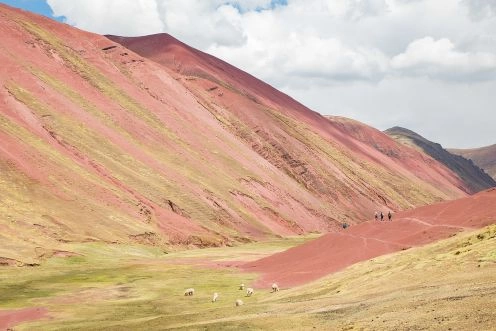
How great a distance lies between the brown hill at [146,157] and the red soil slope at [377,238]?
26.5m

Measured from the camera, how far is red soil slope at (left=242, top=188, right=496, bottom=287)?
176 ft

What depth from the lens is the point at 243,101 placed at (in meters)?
161

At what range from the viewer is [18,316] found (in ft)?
135

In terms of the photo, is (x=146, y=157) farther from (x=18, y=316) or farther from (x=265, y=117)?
(x=18, y=316)

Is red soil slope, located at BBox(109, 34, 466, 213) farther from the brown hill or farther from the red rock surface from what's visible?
the red rock surface

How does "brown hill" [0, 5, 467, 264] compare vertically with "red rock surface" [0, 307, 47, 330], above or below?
above

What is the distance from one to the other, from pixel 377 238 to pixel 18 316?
105ft

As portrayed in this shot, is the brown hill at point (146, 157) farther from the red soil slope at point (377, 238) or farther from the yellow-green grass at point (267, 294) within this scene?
the red soil slope at point (377, 238)

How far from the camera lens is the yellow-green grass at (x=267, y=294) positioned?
26.1m

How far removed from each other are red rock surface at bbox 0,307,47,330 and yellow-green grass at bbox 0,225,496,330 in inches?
37.2

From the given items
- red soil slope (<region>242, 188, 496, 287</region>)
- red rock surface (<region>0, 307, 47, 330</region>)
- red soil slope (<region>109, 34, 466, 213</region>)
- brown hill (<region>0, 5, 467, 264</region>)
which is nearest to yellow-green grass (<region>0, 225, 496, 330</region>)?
red rock surface (<region>0, 307, 47, 330</region>)

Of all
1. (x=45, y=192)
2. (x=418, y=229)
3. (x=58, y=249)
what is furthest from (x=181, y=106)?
(x=418, y=229)

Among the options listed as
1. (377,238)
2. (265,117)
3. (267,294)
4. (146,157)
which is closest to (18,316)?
(267,294)

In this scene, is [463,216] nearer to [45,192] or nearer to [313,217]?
[45,192]
